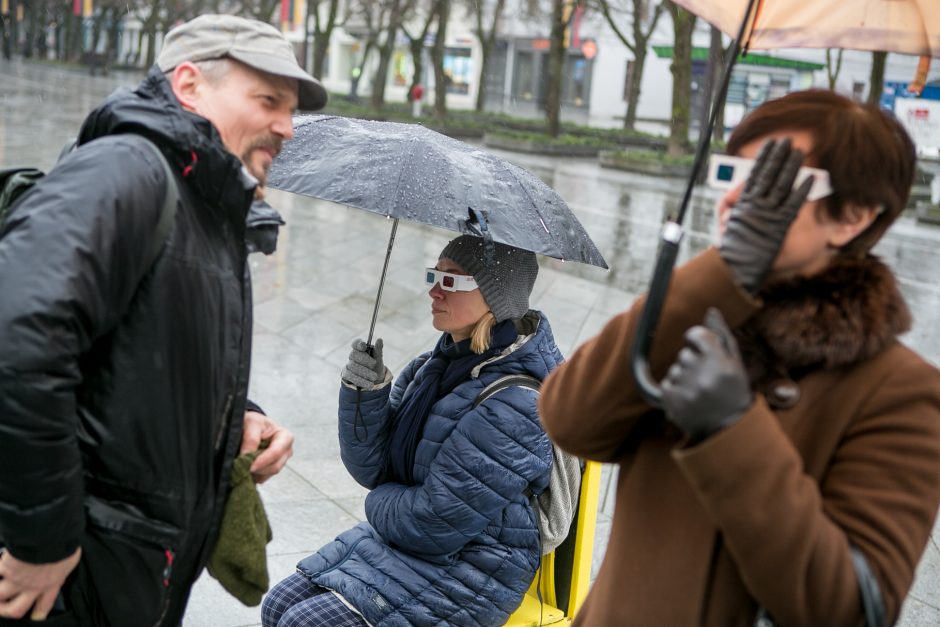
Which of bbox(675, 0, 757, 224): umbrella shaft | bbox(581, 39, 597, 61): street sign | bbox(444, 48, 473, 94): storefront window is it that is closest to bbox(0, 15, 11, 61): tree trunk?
bbox(444, 48, 473, 94): storefront window

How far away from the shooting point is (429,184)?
2.85m

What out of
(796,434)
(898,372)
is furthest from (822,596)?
(898,372)

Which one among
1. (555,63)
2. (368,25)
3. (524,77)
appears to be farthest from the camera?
(524,77)

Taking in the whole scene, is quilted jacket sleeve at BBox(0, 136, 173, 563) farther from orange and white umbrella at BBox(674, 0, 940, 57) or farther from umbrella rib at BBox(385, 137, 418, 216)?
orange and white umbrella at BBox(674, 0, 940, 57)

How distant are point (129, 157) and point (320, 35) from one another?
108ft

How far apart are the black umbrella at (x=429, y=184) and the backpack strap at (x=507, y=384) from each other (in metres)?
0.36

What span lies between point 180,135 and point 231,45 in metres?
0.25

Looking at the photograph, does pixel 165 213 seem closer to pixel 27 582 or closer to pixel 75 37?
pixel 27 582

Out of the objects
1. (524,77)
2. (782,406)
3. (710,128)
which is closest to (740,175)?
(710,128)

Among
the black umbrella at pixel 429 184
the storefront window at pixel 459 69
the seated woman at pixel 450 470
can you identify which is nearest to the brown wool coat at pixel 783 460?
the seated woman at pixel 450 470

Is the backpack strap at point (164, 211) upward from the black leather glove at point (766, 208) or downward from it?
downward

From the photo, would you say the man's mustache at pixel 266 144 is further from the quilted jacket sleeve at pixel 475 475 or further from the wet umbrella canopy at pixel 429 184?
the quilted jacket sleeve at pixel 475 475

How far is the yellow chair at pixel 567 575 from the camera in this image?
2.93 metres

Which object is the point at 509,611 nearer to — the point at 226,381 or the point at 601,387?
the point at 226,381
